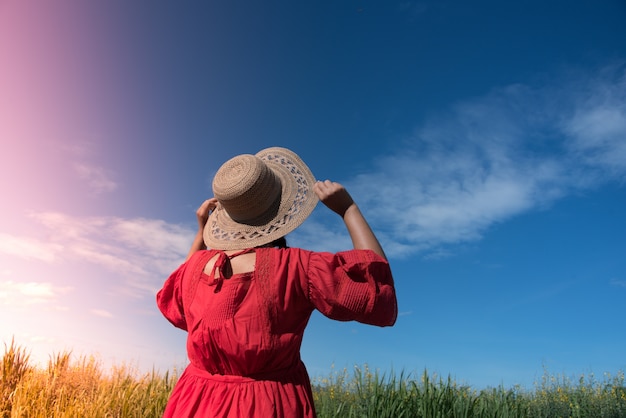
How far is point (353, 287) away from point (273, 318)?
0.31 m

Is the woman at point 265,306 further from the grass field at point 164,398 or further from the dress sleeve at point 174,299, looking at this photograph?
the grass field at point 164,398

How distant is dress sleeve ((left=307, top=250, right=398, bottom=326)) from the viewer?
1.84 meters

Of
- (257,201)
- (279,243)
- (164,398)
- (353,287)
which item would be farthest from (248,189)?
(164,398)

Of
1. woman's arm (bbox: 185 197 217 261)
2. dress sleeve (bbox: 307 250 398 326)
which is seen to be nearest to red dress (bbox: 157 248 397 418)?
dress sleeve (bbox: 307 250 398 326)

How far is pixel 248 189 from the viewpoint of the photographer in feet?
7.10

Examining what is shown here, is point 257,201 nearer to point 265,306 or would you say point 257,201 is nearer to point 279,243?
point 279,243

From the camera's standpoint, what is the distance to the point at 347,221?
2.06 metres

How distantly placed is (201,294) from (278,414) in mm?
544

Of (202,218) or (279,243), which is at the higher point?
(202,218)

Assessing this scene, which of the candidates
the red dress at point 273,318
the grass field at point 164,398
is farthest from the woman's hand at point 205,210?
the grass field at point 164,398

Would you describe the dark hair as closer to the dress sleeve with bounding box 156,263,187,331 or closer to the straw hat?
the straw hat

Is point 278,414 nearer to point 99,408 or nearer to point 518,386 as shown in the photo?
point 99,408

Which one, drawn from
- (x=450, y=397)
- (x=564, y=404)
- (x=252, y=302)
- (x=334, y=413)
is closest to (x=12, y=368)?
(x=334, y=413)

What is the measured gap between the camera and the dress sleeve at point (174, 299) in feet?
7.39
